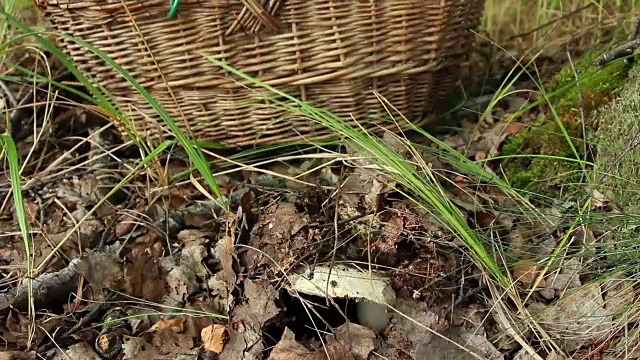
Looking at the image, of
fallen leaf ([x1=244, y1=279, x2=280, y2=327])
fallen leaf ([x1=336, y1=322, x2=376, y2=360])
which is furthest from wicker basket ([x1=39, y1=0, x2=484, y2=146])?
fallen leaf ([x1=336, y1=322, x2=376, y2=360])

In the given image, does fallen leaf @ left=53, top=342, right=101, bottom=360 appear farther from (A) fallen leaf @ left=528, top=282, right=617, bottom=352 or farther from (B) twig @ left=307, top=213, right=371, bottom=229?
(A) fallen leaf @ left=528, top=282, right=617, bottom=352

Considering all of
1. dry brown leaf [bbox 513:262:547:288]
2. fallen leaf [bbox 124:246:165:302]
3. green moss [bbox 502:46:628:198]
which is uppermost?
green moss [bbox 502:46:628:198]

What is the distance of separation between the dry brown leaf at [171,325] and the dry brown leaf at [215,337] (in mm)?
50

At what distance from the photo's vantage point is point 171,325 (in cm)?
120

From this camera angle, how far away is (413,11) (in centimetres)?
141

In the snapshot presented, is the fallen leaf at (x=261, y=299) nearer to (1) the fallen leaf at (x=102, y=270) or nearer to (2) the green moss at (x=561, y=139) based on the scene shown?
(1) the fallen leaf at (x=102, y=270)

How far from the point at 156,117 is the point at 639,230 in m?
1.20

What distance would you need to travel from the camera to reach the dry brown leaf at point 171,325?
1190 millimetres

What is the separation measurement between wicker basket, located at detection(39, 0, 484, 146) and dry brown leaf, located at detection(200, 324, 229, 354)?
1.65 ft

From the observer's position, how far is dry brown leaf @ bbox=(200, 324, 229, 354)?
115 cm

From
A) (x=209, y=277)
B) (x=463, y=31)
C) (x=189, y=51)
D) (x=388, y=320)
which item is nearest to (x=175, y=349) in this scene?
(x=209, y=277)

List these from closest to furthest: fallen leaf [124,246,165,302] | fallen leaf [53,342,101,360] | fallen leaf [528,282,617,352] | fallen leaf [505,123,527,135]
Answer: fallen leaf [528,282,617,352] → fallen leaf [53,342,101,360] → fallen leaf [124,246,165,302] → fallen leaf [505,123,527,135]

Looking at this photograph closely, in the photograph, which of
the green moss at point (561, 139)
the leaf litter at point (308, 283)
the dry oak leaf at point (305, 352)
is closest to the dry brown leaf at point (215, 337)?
the leaf litter at point (308, 283)

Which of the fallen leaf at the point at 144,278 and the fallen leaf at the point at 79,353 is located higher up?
the fallen leaf at the point at 144,278
